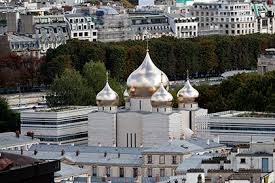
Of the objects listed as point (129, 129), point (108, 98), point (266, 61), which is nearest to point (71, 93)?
point (108, 98)

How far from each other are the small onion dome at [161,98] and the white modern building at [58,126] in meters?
6.59

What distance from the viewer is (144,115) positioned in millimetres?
81000

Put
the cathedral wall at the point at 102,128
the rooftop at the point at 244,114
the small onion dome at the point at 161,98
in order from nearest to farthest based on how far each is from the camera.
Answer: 1. the small onion dome at the point at 161,98
2. the cathedral wall at the point at 102,128
3. the rooftop at the point at 244,114

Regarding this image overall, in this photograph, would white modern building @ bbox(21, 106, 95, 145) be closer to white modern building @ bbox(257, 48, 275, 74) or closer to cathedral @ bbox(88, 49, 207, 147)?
cathedral @ bbox(88, 49, 207, 147)

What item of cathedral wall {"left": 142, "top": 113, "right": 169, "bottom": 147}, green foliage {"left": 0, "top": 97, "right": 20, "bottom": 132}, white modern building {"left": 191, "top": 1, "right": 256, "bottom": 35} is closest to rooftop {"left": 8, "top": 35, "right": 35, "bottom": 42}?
white modern building {"left": 191, "top": 1, "right": 256, "bottom": 35}

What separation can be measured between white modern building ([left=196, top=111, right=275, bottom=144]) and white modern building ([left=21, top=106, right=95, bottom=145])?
6.58 metres

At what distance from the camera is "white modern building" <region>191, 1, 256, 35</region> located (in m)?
171

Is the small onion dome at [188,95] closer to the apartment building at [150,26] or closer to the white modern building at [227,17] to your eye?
the apartment building at [150,26]

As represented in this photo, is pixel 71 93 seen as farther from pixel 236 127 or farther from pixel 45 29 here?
pixel 45 29

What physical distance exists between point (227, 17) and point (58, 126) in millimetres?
87081

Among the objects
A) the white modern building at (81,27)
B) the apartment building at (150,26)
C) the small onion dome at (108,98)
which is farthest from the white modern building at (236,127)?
the apartment building at (150,26)

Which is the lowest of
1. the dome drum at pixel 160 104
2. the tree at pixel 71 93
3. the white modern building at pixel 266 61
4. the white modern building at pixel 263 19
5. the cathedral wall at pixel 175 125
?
the white modern building at pixel 263 19

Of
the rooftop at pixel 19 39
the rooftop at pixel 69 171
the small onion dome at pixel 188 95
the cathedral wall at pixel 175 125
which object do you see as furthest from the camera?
the rooftop at pixel 19 39

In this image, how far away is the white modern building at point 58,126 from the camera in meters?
85.6
